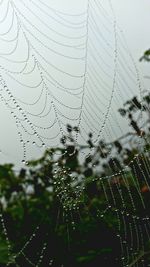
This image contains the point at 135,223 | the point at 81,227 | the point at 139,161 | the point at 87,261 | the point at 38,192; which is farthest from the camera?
the point at 139,161

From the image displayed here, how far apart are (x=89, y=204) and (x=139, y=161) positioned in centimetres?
48

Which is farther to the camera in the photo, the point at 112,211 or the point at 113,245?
the point at 112,211

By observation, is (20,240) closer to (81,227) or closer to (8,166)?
(81,227)

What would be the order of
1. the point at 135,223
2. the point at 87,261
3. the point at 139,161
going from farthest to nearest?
1. the point at 139,161
2. the point at 135,223
3. the point at 87,261

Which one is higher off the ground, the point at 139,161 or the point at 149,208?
the point at 139,161

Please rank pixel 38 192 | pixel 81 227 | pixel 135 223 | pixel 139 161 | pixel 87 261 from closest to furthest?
pixel 87 261
pixel 81 227
pixel 38 192
pixel 135 223
pixel 139 161

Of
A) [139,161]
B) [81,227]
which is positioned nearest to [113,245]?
[81,227]

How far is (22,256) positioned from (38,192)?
424 millimetres

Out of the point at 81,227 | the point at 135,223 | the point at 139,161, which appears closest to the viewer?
the point at 81,227

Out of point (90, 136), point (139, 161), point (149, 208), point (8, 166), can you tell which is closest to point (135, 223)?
point (149, 208)

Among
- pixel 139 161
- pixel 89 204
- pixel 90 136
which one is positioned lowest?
pixel 89 204

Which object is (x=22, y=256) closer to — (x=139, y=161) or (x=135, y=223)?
(x=135, y=223)

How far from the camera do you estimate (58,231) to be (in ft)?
8.17

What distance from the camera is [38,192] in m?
2.76
